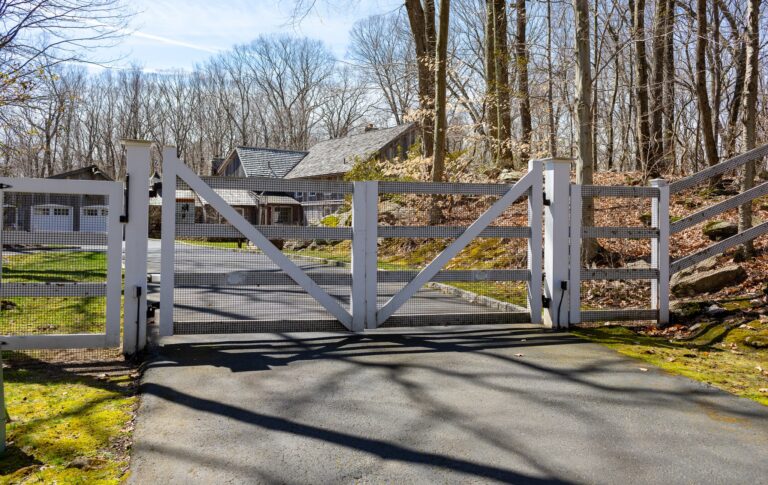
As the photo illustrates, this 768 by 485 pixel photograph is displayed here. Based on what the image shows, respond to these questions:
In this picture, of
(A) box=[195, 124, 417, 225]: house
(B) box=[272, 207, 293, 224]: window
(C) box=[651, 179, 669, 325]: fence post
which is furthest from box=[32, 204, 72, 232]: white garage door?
(B) box=[272, 207, 293, 224]: window

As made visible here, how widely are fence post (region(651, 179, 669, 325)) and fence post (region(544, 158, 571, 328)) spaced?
3.76 ft

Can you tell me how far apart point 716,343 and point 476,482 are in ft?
14.2

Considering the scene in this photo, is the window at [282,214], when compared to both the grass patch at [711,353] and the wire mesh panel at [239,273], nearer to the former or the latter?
the wire mesh panel at [239,273]

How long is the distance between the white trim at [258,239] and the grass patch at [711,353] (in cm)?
277

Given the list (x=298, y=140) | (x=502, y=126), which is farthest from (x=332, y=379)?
(x=298, y=140)

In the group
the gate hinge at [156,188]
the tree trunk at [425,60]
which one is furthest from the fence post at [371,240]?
the tree trunk at [425,60]

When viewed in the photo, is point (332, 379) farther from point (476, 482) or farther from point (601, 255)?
point (601, 255)

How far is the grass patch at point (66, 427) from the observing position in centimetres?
291

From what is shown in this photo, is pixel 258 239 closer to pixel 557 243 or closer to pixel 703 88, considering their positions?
pixel 557 243

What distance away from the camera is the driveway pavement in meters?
2.99

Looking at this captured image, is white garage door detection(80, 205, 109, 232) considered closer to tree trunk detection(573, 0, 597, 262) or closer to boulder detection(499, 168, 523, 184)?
tree trunk detection(573, 0, 597, 262)

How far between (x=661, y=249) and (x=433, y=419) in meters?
4.45

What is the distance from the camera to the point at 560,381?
4617 millimetres

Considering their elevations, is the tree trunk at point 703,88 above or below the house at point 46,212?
above
